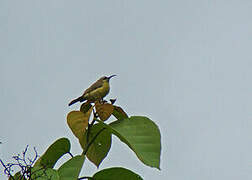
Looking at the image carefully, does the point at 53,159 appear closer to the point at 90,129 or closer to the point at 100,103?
the point at 90,129

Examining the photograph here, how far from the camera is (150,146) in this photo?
2.10 meters

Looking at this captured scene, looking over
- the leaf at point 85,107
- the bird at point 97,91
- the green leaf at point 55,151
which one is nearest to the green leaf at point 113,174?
the green leaf at point 55,151

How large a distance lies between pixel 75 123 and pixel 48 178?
A: 45cm

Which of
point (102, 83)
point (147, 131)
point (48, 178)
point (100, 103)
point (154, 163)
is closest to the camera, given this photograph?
point (48, 178)

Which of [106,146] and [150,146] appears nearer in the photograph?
[150,146]

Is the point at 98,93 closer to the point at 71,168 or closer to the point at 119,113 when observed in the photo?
the point at 119,113

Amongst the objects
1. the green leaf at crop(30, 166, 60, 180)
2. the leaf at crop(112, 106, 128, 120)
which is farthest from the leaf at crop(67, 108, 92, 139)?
the green leaf at crop(30, 166, 60, 180)

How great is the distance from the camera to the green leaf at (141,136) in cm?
204

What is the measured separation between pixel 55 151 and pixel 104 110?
29cm

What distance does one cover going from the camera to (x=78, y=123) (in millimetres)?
2230

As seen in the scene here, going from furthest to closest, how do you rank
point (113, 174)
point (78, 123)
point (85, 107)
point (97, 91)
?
point (97, 91), point (85, 107), point (78, 123), point (113, 174)

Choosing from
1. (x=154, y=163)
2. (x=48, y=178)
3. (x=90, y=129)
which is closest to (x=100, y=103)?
(x=90, y=129)

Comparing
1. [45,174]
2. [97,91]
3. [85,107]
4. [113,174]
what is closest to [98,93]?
[97,91]

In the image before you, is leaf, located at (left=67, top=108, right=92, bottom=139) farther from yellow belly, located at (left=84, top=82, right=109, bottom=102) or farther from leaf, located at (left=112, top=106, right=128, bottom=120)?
yellow belly, located at (left=84, top=82, right=109, bottom=102)
